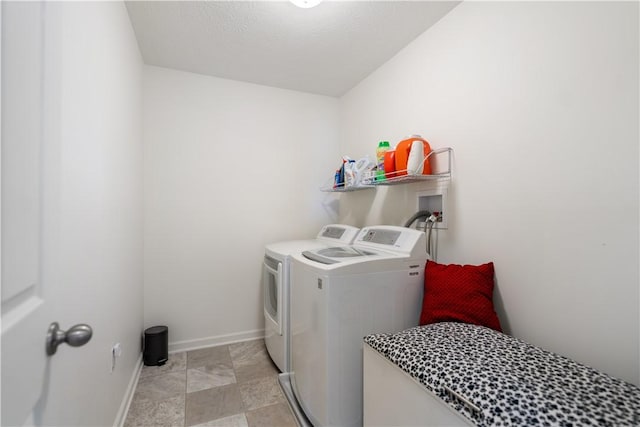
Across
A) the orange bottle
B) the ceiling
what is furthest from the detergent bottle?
the ceiling

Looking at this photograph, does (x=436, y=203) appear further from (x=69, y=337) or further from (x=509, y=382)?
(x=69, y=337)

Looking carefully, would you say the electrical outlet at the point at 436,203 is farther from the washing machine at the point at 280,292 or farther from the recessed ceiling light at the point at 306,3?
the recessed ceiling light at the point at 306,3

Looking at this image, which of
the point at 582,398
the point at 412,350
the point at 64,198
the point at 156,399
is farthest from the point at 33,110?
the point at 156,399

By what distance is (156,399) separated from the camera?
5.76 ft

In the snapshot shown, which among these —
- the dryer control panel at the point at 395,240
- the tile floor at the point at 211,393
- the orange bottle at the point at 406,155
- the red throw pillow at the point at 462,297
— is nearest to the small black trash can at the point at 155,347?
the tile floor at the point at 211,393

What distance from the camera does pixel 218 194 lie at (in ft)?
8.24

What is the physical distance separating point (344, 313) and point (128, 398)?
1.42 metres

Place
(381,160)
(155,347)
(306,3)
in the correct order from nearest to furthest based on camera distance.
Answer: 1. (306,3)
2. (381,160)
3. (155,347)

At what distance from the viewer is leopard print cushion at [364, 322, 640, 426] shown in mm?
726

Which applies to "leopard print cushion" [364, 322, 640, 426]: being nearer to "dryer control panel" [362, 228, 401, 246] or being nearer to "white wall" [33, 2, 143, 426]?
"dryer control panel" [362, 228, 401, 246]

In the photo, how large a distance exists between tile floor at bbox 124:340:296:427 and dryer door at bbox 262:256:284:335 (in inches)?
13.9

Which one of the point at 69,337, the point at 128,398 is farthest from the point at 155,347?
the point at 69,337

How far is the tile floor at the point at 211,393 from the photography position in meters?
1.59

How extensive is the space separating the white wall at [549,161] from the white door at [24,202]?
1.64 meters
